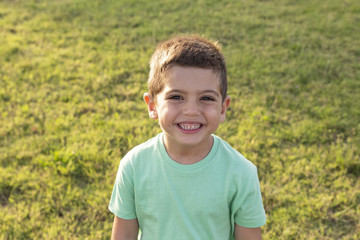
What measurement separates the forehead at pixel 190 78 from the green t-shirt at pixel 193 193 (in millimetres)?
355

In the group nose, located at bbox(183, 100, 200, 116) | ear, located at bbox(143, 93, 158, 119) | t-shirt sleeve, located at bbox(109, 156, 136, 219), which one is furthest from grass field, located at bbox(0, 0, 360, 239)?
nose, located at bbox(183, 100, 200, 116)

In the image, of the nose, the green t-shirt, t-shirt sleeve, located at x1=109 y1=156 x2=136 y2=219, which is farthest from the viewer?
t-shirt sleeve, located at x1=109 y1=156 x2=136 y2=219

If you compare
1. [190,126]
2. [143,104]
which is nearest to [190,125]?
[190,126]

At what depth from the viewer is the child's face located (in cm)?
173

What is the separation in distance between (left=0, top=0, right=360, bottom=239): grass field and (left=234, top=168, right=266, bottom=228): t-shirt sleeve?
1.03 m

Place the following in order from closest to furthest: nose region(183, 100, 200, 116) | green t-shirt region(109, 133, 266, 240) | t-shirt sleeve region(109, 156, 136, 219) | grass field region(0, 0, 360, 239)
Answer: nose region(183, 100, 200, 116) → green t-shirt region(109, 133, 266, 240) → t-shirt sleeve region(109, 156, 136, 219) → grass field region(0, 0, 360, 239)

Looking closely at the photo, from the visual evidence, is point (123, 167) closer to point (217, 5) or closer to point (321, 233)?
point (321, 233)

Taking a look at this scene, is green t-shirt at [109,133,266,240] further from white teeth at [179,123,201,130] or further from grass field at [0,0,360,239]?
grass field at [0,0,360,239]

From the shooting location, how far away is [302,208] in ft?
9.78

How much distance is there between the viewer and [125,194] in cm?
196

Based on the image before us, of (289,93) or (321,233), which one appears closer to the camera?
(321,233)

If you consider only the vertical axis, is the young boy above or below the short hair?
below

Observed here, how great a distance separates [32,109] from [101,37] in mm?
2079

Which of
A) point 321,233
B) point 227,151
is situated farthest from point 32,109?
point 321,233
